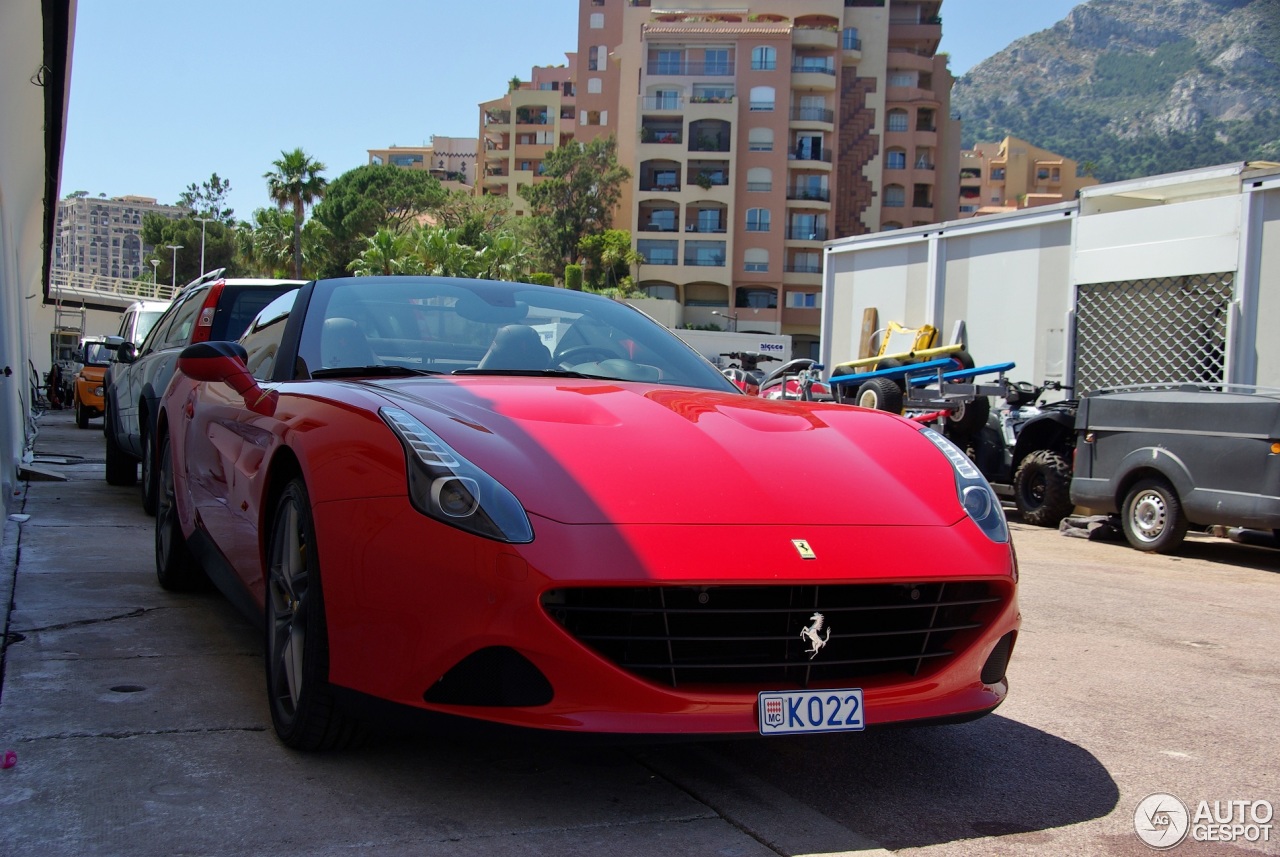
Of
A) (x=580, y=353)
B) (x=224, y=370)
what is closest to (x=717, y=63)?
(x=580, y=353)

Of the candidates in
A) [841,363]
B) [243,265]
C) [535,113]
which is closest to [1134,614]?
[841,363]

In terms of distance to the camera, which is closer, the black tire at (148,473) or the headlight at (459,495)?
the headlight at (459,495)

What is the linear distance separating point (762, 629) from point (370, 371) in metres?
1.70

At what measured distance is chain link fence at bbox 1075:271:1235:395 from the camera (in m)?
11.7

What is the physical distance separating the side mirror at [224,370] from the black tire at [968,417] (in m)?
9.30

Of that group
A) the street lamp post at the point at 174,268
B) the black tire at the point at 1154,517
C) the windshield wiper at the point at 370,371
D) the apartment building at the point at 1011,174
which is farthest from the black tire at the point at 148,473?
the apartment building at the point at 1011,174

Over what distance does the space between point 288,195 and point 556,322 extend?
6305cm

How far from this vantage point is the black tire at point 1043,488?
11.1 m

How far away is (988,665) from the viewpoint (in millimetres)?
3160

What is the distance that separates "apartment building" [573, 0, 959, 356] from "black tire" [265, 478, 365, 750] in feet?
211

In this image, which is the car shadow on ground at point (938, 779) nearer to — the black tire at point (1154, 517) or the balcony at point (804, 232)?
the black tire at point (1154, 517)

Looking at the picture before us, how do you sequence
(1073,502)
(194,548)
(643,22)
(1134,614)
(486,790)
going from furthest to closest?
(643,22) < (1073,502) < (1134,614) < (194,548) < (486,790)

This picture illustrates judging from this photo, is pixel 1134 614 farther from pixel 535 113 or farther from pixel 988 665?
pixel 535 113

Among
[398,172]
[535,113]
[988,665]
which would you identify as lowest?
[988,665]
